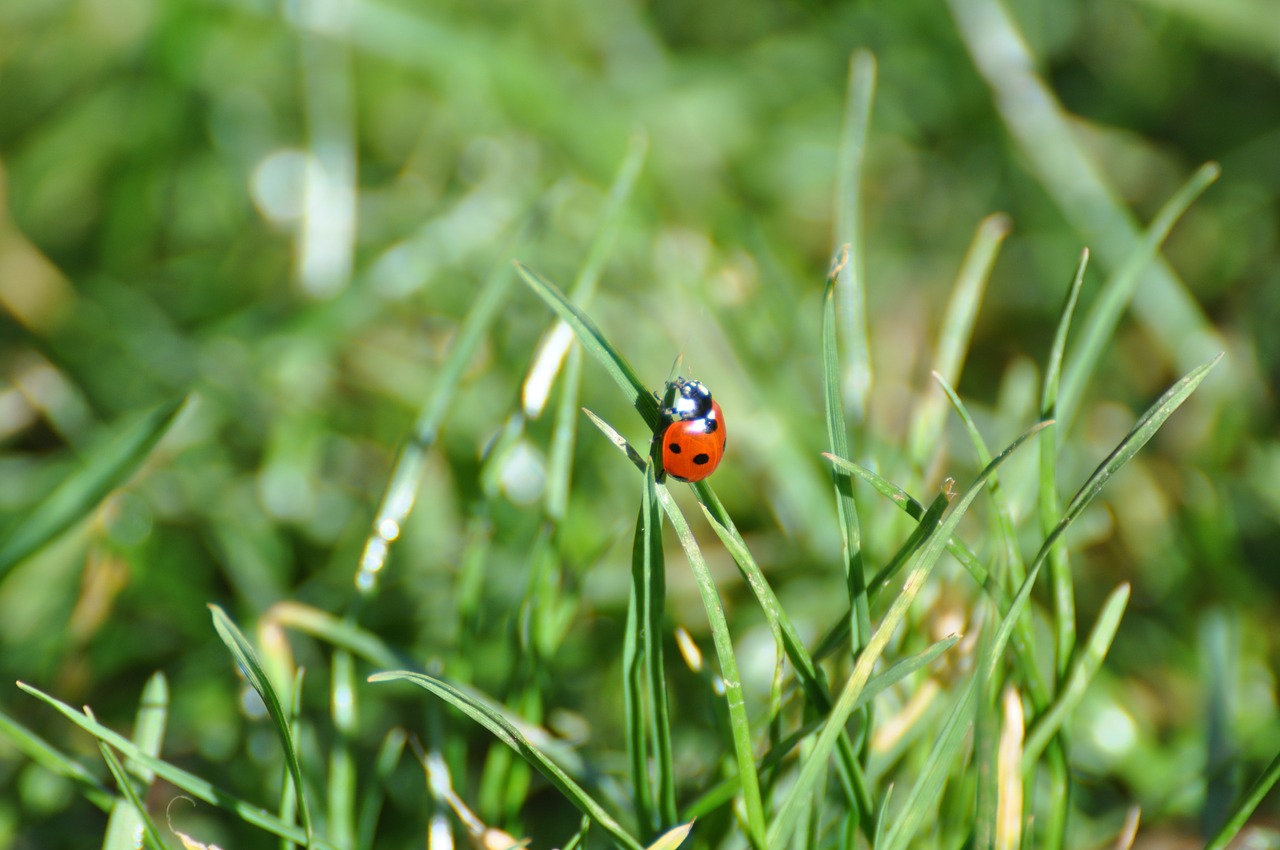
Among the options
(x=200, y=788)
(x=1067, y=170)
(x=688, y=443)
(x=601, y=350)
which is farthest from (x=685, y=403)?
(x=1067, y=170)

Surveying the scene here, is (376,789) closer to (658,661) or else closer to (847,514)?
(658,661)

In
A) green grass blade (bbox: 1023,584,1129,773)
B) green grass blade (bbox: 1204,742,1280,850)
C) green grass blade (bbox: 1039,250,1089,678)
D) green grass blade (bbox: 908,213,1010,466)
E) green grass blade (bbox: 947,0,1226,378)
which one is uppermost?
green grass blade (bbox: 947,0,1226,378)

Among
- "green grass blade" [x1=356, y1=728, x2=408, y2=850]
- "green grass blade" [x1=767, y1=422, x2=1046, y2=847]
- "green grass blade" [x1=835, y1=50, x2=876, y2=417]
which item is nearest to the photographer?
"green grass blade" [x1=767, y1=422, x2=1046, y2=847]

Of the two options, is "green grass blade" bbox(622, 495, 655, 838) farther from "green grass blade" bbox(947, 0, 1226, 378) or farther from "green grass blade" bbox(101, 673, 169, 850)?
"green grass blade" bbox(947, 0, 1226, 378)

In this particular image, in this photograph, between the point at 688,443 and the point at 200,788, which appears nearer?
the point at 200,788

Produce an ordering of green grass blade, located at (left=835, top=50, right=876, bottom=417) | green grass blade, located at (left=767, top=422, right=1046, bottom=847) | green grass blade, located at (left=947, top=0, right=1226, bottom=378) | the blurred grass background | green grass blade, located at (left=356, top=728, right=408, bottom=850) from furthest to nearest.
Answer: 1. green grass blade, located at (left=947, top=0, right=1226, bottom=378)
2. the blurred grass background
3. green grass blade, located at (left=835, top=50, right=876, bottom=417)
4. green grass blade, located at (left=356, top=728, right=408, bottom=850)
5. green grass blade, located at (left=767, top=422, right=1046, bottom=847)

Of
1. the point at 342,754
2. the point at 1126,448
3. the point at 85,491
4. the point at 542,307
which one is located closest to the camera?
the point at 1126,448

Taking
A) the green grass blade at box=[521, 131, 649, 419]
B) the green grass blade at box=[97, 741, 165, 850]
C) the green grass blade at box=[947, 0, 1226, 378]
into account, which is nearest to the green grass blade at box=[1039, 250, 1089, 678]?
the green grass blade at box=[521, 131, 649, 419]
